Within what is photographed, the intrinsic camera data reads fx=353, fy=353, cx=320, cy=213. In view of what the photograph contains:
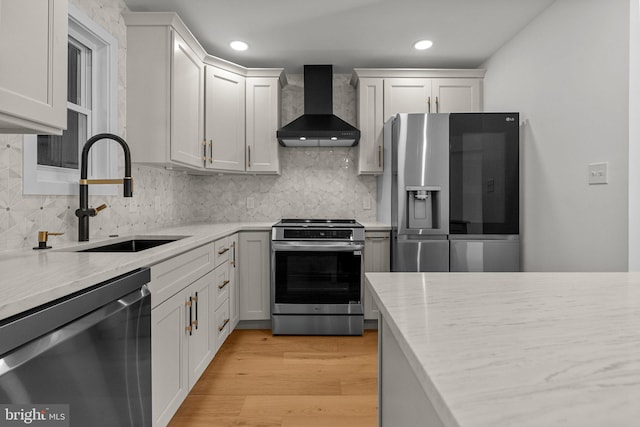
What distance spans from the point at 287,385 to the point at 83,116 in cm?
200

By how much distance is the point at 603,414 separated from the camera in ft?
1.05

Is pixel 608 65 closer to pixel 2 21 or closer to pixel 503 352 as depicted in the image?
pixel 503 352

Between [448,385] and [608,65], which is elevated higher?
[608,65]

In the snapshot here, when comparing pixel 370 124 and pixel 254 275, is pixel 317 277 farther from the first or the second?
pixel 370 124

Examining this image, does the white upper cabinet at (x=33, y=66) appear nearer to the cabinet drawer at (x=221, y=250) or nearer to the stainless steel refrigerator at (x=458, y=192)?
the cabinet drawer at (x=221, y=250)

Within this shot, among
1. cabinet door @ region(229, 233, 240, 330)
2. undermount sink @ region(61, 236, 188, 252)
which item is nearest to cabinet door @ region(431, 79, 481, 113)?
cabinet door @ region(229, 233, 240, 330)

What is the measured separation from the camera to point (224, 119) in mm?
3117

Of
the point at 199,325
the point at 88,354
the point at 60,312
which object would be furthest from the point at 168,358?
the point at 60,312

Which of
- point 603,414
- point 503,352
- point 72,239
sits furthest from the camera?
point 72,239

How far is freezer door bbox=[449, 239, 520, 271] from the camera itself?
9.02 feet

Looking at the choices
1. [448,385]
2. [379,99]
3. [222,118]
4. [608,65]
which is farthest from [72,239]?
[608,65]

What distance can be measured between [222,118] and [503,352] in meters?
3.03

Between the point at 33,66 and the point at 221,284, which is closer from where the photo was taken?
the point at 33,66

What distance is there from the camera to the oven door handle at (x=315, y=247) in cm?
289
